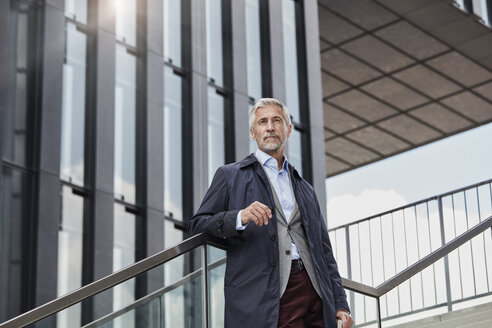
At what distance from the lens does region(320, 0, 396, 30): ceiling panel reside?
19.4 metres

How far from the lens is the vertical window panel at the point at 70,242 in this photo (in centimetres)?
1287

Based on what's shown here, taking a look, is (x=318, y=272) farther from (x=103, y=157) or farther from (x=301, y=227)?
(x=103, y=157)

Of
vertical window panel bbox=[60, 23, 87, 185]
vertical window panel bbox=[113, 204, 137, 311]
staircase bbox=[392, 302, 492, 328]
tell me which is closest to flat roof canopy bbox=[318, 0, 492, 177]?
vertical window panel bbox=[60, 23, 87, 185]

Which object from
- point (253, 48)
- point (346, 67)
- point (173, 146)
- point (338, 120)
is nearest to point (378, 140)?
point (338, 120)

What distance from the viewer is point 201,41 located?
1605cm

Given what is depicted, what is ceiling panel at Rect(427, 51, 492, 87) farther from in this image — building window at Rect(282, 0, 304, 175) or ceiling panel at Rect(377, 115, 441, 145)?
building window at Rect(282, 0, 304, 175)

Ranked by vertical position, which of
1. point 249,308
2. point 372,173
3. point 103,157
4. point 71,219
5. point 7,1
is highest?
point 372,173

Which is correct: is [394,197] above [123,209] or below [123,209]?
above

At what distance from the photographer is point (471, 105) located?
78.5 feet

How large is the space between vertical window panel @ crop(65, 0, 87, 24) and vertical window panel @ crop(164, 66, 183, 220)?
1.76m

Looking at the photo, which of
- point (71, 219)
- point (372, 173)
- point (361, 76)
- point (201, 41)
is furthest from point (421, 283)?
point (372, 173)

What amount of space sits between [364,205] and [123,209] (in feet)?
58.2

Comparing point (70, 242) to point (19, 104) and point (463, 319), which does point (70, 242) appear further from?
point (463, 319)

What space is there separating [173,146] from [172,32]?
6.19 ft
